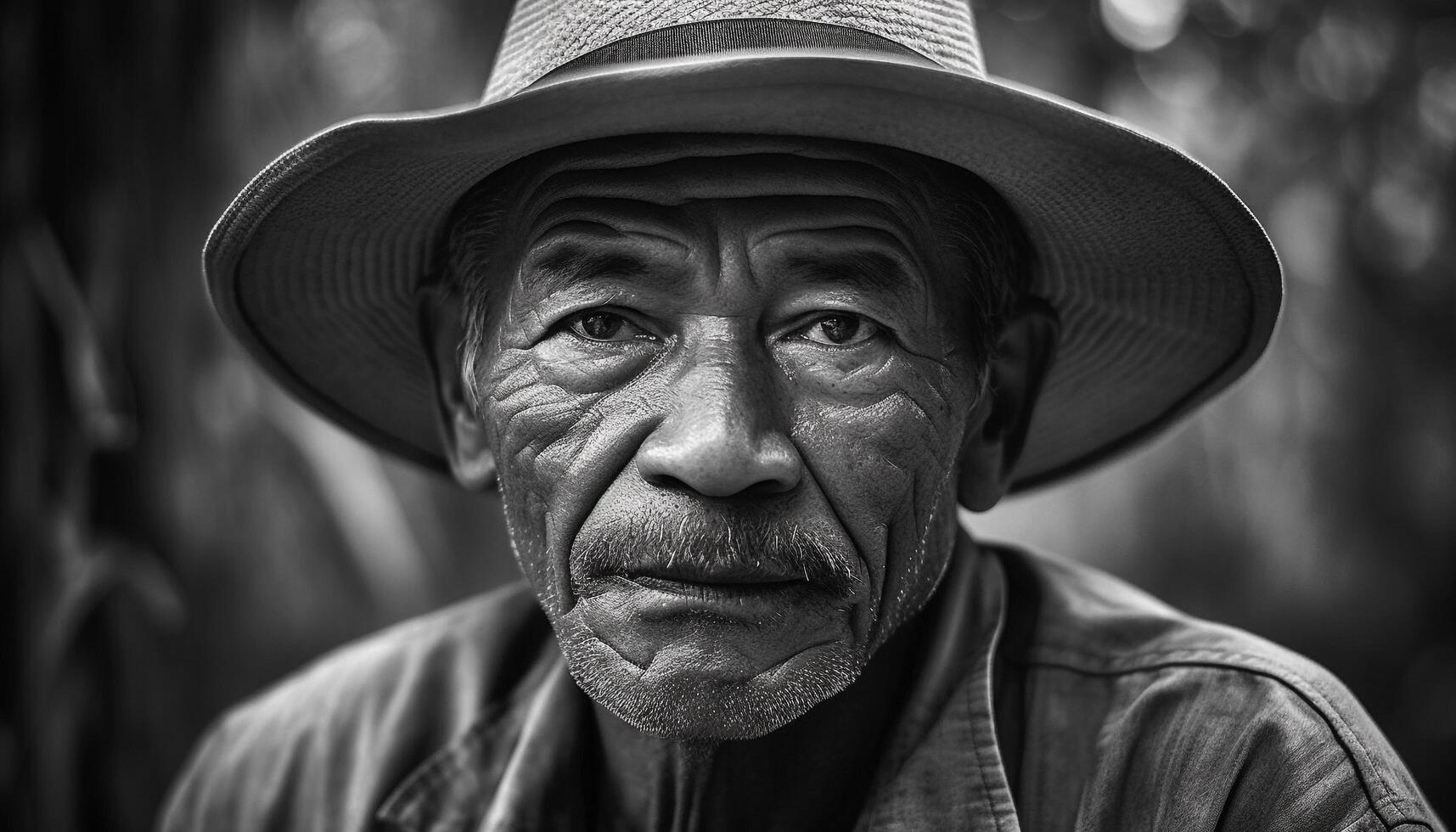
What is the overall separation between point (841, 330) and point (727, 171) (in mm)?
271

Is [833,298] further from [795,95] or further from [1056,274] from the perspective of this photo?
[1056,274]

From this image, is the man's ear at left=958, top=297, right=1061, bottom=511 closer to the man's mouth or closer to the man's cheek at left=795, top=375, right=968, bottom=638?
the man's cheek at left=795, top=375, right=968, bottom=638

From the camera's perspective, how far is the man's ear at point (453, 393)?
2068 millimetres

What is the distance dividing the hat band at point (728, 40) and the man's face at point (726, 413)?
0.13m

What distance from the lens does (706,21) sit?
1682 millimetres

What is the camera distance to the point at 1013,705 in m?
1.99

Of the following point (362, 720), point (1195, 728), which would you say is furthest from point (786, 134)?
point (362, 720)

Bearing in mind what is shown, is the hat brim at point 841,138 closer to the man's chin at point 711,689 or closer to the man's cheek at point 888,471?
the man's cheek at point 888,471

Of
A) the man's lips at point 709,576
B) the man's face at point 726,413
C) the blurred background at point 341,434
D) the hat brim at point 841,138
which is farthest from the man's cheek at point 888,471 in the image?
the blurred background at point 341,434

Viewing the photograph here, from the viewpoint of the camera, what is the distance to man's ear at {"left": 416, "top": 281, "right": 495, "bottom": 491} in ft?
6.79

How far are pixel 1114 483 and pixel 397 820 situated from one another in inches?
144

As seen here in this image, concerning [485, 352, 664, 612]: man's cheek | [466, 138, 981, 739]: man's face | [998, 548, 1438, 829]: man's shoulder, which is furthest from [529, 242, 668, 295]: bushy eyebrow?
[998, 548, 1438, 829]: man's shoulder

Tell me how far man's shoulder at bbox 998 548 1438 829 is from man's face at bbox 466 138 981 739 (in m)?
0.38

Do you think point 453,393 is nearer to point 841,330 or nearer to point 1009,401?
point 841,330
